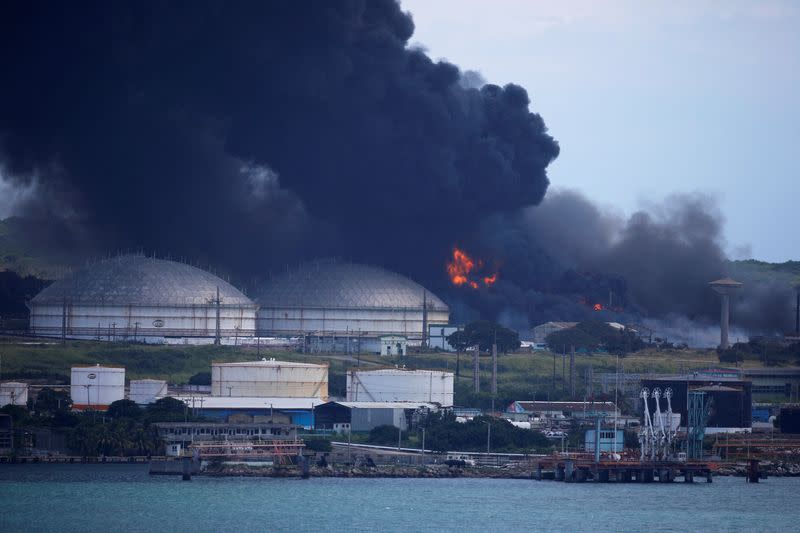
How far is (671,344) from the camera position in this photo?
544 ft

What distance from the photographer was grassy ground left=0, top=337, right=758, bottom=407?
14312cm

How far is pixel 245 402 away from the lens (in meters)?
129

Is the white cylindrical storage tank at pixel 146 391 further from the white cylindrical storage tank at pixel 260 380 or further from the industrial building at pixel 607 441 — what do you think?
the industrial building at pixel 607 441

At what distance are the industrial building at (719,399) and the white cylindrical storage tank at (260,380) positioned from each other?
947 inches

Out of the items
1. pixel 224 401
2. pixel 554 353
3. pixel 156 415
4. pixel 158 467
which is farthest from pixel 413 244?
pixel 158 467

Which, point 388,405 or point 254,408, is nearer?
point 254,408

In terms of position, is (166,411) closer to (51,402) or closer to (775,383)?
(51,402)

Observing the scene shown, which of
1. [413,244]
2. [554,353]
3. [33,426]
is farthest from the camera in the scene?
[413,244]

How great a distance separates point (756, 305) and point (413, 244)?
30385 mm

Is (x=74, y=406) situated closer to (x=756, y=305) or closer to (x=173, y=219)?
(x=173, y=219)

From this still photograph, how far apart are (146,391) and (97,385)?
329 cm

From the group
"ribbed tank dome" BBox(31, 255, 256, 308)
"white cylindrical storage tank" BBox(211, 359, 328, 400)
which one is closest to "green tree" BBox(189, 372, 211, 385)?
"white cylindrical storage tank" BBox(211, 359, 328, 400)

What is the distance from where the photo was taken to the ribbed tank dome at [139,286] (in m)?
158

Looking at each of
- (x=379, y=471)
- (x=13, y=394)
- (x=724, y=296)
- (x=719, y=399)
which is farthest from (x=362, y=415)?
(x=724, y=296)
